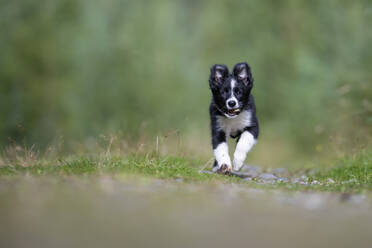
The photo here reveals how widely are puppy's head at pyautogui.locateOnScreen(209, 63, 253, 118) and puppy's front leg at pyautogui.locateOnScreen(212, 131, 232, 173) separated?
0.46 meters

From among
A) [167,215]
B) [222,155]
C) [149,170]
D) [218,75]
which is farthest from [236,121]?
[167,215]

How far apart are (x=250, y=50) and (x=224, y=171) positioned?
693 inches

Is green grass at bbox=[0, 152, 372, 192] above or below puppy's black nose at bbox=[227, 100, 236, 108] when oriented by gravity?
below

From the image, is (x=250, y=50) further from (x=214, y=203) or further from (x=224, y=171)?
(x=214, y=203)

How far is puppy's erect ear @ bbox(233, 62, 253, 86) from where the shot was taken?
877 cm

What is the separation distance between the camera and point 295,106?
67.6 ft

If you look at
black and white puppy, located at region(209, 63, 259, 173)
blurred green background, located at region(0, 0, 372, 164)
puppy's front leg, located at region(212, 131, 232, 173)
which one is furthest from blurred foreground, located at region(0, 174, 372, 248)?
blurred green background, located at region(0, 0, 372, 164)

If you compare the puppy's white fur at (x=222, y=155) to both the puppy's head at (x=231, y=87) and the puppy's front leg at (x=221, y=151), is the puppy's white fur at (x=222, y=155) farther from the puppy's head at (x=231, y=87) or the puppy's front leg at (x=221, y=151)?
the puppy's head at (x=231, y=87)

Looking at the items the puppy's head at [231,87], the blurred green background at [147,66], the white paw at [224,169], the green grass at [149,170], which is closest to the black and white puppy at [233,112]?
the puppy's head at [231,87]

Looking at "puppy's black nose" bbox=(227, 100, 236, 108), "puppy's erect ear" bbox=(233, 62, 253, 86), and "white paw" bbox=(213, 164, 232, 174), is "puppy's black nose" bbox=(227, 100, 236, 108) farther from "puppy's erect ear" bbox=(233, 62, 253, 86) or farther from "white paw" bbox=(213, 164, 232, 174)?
"white paw" bbox=(213, 164, 232, 174)

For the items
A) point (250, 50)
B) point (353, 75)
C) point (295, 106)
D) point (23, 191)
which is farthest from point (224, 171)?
point (250, 50)

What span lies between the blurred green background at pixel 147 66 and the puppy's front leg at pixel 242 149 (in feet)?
31.0

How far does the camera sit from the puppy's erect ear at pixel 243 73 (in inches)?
345

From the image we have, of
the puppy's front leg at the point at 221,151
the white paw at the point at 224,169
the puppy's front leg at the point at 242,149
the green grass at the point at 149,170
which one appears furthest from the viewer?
the puppy's front leg at the point at 242,149
